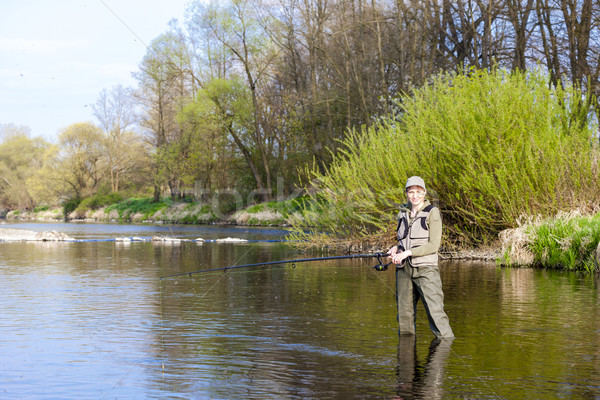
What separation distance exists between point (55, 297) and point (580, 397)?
8410mm

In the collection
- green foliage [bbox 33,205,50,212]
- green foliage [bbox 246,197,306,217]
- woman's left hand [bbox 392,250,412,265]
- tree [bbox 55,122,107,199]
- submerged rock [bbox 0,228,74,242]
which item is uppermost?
tree [bbox 55,122,107,199]

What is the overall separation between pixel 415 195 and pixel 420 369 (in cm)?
189

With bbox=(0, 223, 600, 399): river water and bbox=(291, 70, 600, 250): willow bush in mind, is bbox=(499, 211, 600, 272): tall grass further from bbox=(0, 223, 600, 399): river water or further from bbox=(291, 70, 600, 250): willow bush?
bbox=(0, 223, 600, 399): river water

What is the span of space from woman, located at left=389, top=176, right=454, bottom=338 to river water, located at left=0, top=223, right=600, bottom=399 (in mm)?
360

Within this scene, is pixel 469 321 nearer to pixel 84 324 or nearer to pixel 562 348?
pixel 562 348

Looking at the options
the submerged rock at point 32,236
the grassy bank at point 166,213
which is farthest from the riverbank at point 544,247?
the grassy bank at point 166,213

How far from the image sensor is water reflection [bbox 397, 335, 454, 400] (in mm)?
5582

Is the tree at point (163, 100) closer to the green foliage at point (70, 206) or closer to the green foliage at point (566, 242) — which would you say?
the green foliage at point (70, 206)

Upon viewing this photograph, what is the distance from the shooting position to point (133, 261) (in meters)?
17.9

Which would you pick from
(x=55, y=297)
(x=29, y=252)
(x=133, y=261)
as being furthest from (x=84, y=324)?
(x=29, y=252)

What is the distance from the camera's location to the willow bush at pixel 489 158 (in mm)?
15477

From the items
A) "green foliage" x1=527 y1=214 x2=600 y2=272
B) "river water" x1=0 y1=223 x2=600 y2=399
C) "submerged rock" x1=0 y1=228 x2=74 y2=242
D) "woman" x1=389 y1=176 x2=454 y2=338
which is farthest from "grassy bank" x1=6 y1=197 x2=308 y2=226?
"woman" x1=389 y1=176 x2=454 y2=338

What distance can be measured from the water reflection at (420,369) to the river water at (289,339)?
2 cm

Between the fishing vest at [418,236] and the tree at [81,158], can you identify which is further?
the tree at [81,158]
